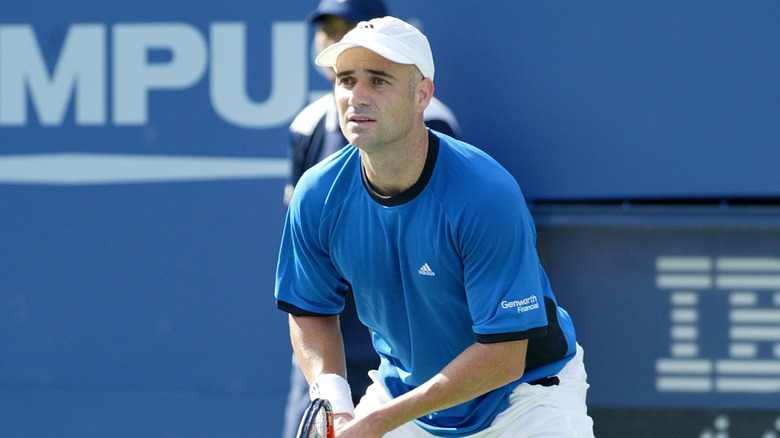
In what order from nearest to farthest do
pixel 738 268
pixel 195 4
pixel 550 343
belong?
pixel 550 343 < pixel 738 268 < pixel 195 4

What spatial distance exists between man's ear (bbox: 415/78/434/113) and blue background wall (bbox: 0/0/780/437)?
130 cm

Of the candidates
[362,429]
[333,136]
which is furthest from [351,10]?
[362,429]

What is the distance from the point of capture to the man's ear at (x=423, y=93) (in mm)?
2412

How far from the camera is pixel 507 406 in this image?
8.75 ft

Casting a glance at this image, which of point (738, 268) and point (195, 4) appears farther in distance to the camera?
point (195, 4)

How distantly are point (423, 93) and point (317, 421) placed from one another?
80cm

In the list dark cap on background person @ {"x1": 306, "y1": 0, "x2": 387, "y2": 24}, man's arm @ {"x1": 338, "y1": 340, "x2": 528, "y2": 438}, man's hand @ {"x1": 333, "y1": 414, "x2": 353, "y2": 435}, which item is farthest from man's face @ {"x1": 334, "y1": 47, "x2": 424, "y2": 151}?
dark cap on background person @ {"x1": 306, "y1": 0, "x2": 387, "y2": 24}

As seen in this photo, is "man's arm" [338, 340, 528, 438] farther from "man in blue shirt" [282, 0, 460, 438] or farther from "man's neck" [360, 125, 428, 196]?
"man in blue shirt" [282, 0, 460, 438]

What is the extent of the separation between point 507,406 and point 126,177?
1.94 metres

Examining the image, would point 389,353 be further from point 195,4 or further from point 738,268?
point 195,4

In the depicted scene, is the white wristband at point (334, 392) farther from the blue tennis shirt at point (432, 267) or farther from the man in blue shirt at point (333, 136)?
the man in blue shirt at point (333, 136)

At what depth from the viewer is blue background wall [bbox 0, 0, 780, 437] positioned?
3.62 meters

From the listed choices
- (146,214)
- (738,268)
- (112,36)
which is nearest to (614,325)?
(738,268)

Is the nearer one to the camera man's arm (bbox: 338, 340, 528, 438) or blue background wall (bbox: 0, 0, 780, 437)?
man's arm (bbox: 338, 340, 528, 438)
